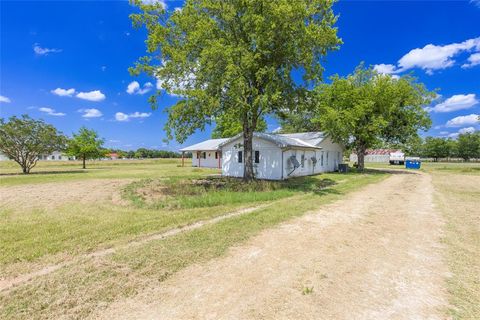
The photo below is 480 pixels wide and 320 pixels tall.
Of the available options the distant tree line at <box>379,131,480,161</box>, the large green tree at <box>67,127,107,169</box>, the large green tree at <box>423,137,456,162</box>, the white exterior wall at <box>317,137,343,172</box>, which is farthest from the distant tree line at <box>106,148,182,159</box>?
the large green tree at <box>423,137,456,162</box>

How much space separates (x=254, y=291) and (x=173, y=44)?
13763 mm

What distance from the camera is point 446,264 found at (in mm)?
4406

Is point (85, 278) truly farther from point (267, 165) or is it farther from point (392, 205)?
point (267, 165)

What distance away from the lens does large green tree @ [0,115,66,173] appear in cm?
2444

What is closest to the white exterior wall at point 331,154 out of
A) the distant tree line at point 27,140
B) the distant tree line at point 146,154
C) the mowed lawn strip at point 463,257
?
the mowed lawn strip at point 463,257

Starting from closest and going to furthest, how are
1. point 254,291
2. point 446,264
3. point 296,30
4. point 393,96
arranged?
point 254,291, point 446,264, point 296,30, point 393,96

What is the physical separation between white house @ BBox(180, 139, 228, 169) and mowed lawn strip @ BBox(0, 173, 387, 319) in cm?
2684

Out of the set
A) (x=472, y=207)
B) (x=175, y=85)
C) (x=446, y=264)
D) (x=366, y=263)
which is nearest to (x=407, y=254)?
(x=446, y=264)

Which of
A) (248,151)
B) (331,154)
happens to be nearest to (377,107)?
(331,154)

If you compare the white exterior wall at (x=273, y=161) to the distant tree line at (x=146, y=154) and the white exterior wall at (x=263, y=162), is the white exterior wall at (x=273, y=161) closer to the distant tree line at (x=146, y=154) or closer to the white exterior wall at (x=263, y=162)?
the white exterior wall at (x=263, y=162)

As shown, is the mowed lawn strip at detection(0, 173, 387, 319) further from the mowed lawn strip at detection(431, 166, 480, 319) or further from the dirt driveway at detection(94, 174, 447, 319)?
the mowed lawn strip at detection(431, 166, 480, 319)

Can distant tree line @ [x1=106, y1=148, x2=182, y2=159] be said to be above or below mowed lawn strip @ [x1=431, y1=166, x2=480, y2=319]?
above

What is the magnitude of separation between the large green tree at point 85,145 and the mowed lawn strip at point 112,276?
34.0m

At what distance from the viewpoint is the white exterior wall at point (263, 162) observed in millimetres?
18781
